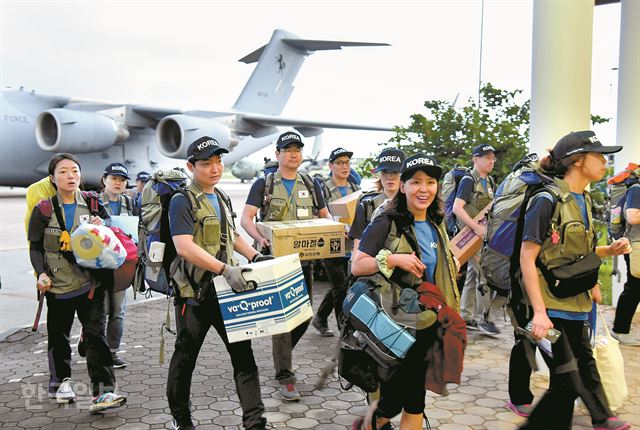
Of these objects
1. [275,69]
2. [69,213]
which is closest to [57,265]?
[69,213]

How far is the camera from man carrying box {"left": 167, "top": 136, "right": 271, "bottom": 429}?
3551 mm

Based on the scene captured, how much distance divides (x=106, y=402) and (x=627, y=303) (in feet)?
15.9

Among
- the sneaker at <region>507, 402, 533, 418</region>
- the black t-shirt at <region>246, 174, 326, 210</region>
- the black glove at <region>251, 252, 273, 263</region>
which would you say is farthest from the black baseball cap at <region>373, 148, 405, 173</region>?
the sneaker at <region>507, 402, 533, 418</region>

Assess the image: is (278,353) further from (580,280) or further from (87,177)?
(87,177)

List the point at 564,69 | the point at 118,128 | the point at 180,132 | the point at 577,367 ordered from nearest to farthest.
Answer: the point at 577,367, the point at 564,69, the point at 180,132, the point at 118,128

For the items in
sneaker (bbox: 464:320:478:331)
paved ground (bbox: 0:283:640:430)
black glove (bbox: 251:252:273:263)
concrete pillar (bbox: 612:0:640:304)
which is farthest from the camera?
concrete pillar (bbox: 612:0:640:304)

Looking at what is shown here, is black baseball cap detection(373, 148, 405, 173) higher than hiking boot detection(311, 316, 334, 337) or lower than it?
higher

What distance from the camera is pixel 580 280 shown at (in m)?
3.38

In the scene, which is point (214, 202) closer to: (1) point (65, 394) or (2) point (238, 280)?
(2) point (238, 280)

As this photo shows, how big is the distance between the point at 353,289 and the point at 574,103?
2950mm

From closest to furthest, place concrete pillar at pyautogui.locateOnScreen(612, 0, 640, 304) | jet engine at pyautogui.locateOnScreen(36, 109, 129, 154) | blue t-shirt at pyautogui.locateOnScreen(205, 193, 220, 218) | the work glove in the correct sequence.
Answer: the work glove < blue t-shirt at pyautogui.locateOnScreen(205, 193, 220, 218) < concrete pillar at pyautogui.locateOnScreen(612, 0, 640, 304) < jet engine at pyautogui.locateOnScreen(36, 109, 129, 154)

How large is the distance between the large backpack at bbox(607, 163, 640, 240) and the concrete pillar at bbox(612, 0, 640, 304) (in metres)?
1.33

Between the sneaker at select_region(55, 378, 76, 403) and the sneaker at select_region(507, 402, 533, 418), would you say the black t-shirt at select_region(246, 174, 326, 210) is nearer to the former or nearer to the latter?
the sneaker at select_region(55, 378, 76, 403)

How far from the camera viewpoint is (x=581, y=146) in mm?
3418
